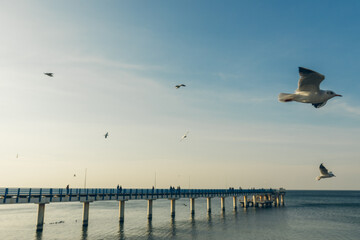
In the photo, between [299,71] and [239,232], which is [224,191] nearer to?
[239,232]

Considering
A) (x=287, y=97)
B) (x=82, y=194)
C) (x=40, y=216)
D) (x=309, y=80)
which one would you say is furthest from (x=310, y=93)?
(x=40, y=216)

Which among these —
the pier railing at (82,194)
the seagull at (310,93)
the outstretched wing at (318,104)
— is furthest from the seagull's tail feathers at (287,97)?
the pier railing at (82,194)

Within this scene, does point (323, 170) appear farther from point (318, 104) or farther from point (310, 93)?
point (310, 93)

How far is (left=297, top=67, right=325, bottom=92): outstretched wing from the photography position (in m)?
10.1

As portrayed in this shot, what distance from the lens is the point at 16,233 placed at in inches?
1901

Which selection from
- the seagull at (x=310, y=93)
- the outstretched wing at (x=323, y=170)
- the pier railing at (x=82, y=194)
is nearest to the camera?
the seagull at (x=310, y=93)

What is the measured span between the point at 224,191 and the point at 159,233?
41.2 meters

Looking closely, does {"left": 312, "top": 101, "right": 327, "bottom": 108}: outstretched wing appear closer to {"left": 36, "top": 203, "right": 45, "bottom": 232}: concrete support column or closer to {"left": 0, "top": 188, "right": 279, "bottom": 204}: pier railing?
{"left": 0, "top": 188, "right": 279, "bottom": 204}: pier railing

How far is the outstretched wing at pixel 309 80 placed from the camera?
1010cm

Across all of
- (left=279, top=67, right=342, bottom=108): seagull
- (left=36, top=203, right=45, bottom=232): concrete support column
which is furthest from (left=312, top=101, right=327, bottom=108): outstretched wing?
(left=36, top=203, right=45, bottom=232): concrete support column

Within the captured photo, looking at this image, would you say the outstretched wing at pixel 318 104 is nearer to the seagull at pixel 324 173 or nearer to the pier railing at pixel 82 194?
the seagull at pixel 324 173

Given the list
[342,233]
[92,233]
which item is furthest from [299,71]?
[342,233]

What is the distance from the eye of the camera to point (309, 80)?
10508mm

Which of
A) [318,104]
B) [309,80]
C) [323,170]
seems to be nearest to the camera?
[309,80]
